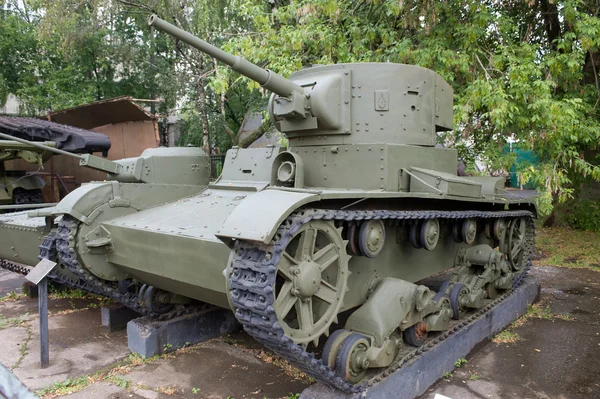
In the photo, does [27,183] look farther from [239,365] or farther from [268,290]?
[268,290]

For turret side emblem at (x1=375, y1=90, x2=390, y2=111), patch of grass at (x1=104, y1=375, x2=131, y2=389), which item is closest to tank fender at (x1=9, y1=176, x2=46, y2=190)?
patch of grass at (x1=104, y1=375, x2=131, y2=389)

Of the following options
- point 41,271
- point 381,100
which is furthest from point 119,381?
point 381,100

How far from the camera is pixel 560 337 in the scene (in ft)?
19.3

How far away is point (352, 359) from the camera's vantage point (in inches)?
150

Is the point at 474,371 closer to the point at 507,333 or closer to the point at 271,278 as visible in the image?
the point at 507,333

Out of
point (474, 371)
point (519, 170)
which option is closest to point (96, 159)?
point (474, 371)

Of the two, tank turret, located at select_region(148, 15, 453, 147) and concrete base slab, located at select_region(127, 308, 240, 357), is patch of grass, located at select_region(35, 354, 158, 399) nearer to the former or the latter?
concrete base slab, located at select_region(127, 308, 240, 357)

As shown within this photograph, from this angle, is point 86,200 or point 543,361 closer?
point 543,361

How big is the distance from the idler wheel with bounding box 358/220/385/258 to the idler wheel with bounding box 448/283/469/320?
1728 mm

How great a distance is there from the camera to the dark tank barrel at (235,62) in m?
4.08

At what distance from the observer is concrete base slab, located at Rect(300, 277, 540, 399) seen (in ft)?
12.8

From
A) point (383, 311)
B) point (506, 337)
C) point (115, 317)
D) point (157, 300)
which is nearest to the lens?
point (383, 311)

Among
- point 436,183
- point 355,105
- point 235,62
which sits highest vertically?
point 235,62

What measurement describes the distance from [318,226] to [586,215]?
1143 cm
